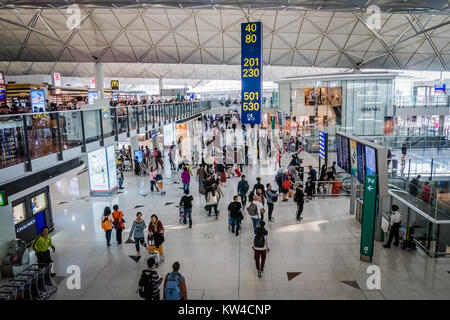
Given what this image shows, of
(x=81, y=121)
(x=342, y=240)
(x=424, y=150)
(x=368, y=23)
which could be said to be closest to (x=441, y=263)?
(x=342, y=240)

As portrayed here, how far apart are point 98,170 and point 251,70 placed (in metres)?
10.0

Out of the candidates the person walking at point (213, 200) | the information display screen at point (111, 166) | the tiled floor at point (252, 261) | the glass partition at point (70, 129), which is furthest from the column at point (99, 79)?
the person walking at point (213, 200)

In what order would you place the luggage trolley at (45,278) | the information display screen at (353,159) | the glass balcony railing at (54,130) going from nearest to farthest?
1. the luggage trolley at (45,278)
2. the glass balcony railing at (54,130)
3. the information display screen at (353,159)

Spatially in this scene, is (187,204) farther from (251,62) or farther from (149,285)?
(251,62)

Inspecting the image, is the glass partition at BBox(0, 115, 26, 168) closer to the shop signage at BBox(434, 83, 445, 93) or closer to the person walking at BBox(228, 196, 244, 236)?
the person walking at BBox(228, 196, 244, 236)

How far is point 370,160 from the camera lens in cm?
1133

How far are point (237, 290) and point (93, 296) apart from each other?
12.6 ft

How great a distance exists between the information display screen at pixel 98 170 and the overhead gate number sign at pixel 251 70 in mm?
8221

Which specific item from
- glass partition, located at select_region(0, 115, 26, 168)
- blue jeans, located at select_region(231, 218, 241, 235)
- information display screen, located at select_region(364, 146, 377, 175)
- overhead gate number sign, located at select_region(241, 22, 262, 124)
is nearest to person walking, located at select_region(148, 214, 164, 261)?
blue jeans, located at select_region(231, 218, 241, 235)

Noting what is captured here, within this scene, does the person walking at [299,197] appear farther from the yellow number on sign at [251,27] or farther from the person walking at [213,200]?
the yellow number on sign at [251,27]

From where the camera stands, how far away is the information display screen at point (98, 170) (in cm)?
1836

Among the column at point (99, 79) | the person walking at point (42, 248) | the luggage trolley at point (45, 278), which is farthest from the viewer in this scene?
the column at point (99, 79)
